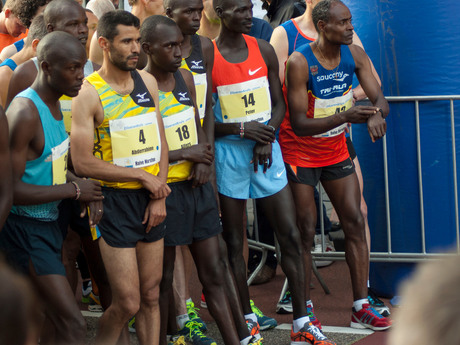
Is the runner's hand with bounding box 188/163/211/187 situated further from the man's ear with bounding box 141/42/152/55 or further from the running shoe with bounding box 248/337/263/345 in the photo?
the running shoe with bounding box 248/337/263/345

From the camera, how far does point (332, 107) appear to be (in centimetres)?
527

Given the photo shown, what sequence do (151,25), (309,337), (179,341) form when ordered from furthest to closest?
(179,341), (309,337), (151,25)

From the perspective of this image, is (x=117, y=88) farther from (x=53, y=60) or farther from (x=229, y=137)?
(x=229, y=137)

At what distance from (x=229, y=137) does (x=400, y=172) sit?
1513 millimetres

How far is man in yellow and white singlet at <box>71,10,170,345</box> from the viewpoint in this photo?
4.14 meters

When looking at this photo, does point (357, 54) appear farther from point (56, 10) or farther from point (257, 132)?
point (56, 10)

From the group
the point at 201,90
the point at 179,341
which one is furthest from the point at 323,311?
the point at 201,90

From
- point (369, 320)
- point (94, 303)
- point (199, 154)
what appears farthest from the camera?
point (94, 303)

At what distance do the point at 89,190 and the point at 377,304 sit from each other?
2469 millimetres

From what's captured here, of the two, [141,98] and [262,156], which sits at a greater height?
[141,98]

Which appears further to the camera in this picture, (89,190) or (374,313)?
(374,313)

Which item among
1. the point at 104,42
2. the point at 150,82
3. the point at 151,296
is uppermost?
the point at 104,42

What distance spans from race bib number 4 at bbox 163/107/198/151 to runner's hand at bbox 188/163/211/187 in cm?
14

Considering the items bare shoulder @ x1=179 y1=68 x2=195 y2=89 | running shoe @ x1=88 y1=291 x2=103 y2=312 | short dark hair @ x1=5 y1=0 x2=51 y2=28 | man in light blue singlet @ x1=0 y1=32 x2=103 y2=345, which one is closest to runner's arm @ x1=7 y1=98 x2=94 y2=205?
man in light blue singlet @ x1=0 y1=32 x2=103 y2=345
